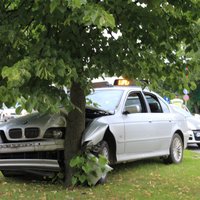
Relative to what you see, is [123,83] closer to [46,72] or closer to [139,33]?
[139,33]

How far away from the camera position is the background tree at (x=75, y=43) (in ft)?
16.7

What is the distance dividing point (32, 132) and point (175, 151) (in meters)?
4.23

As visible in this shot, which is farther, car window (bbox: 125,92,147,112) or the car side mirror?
car window (bbox: 125,92,147,112)

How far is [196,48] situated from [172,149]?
14.1 feet

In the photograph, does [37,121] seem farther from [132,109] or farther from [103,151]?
[132,109]

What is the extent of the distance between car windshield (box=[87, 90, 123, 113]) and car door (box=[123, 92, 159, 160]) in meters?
0.22

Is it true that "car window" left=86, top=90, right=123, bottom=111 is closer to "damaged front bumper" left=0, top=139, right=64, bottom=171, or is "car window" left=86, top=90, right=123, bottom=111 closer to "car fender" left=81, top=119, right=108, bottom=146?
"car fender" left=81, top=119, right=108, bottom=146

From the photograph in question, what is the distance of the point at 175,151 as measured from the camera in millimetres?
10641

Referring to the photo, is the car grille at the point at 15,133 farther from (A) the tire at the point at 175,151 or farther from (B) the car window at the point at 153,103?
(A) the tire at the point at 175,151

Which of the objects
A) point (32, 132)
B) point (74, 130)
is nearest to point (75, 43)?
point (74, 130)

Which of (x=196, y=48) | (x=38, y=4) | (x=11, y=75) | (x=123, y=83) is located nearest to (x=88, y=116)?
(x=123, y=83)

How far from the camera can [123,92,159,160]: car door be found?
28.5 ft

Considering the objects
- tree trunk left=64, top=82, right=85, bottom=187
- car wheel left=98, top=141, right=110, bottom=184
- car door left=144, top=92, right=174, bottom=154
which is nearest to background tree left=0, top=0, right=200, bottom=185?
tree trunk left=64, top=82, right=85, bottom=187

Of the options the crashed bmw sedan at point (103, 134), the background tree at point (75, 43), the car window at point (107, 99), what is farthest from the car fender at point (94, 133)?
the car window at point (107, 99)
